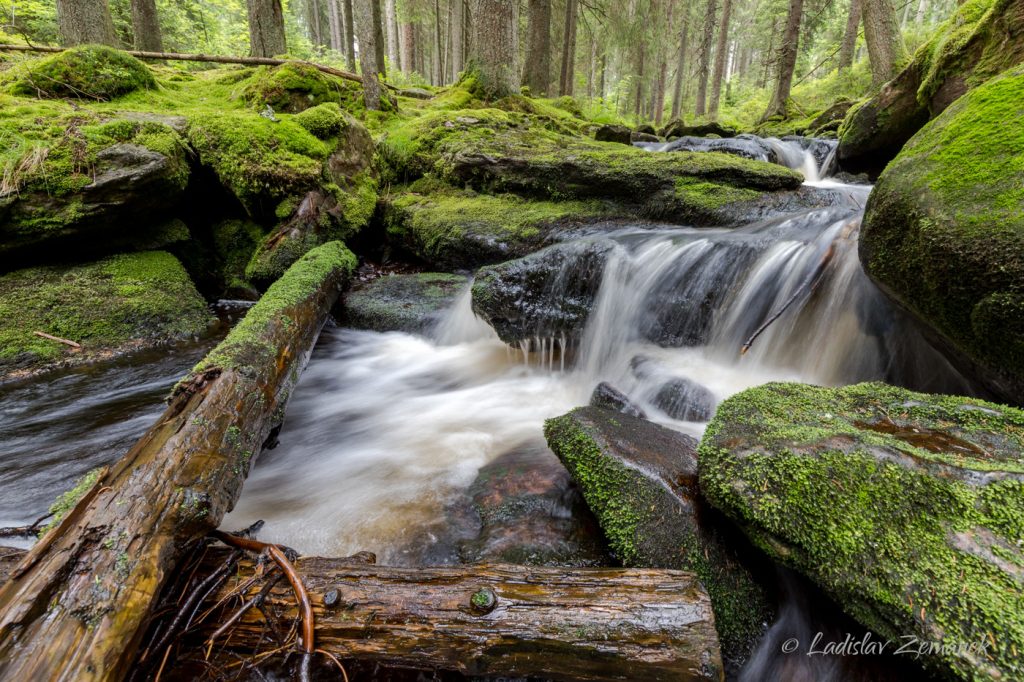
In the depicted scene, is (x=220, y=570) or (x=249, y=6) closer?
(x=220, y=570)

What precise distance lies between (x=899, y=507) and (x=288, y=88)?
10203mm

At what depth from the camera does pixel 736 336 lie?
4281mm

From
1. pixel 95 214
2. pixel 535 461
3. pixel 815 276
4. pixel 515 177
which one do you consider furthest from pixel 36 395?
pixel 815 276

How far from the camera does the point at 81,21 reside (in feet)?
28.6

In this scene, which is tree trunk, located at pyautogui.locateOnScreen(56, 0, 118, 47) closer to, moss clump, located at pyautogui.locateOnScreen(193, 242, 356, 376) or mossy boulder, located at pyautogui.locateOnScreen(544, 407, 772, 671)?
moss clump, located at pyautogui.locateOnScreen(193, 242, 356, 376)

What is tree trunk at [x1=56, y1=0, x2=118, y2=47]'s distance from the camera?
861 cm

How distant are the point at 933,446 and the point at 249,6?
13576 millimetres

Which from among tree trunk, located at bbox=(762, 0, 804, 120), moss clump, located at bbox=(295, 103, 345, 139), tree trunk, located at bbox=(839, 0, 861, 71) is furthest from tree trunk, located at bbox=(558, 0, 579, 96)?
moss clump, located at bbox=(295, 103, 345, 139)

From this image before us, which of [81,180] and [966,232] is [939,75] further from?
[81,180]

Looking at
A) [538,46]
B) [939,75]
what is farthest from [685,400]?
[538,46]

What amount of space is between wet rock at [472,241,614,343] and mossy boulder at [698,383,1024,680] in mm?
2511

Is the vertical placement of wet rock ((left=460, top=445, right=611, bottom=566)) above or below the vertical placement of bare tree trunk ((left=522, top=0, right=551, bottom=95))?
below

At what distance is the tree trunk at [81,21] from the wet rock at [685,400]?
12.4m

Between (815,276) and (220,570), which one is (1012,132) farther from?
(220,570)
